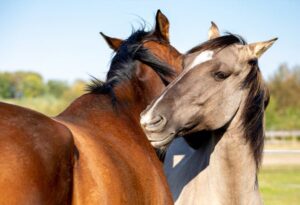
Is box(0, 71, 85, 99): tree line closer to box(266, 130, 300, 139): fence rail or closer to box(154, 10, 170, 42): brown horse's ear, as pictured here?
box(266, 130, 300, 139): fence rail

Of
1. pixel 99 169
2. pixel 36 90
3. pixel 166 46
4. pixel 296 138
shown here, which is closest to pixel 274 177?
pixel 166 46

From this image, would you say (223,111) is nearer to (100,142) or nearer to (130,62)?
(130,62)

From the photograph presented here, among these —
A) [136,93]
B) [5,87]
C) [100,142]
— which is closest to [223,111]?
[136,93]

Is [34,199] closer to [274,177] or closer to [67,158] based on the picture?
[67,158]

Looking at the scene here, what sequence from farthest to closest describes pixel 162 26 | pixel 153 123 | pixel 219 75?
pixel 162 26, pixel 219 75, pixel 153 123

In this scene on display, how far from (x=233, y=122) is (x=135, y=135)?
763 millimetres

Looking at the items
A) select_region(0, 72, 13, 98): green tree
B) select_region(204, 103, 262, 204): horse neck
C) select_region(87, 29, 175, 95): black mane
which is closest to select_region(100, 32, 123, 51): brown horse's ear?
select_region(87, 29, 175, 95): black mane

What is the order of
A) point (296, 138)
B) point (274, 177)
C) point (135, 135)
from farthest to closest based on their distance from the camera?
point (296, 138), point (274, 177), point (135, 135)

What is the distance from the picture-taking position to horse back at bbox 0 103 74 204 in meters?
2.42

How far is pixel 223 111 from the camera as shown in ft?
12.5

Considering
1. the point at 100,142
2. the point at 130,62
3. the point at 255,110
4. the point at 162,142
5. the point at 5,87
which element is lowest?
the point at 5,87

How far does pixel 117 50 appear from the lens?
4363mm

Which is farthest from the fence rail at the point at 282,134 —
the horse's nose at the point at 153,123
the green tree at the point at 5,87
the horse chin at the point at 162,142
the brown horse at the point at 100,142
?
the green tree at the point at 5,87

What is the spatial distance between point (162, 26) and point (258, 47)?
103 centimetres
